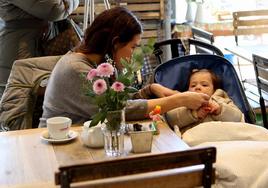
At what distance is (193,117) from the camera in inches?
86.4

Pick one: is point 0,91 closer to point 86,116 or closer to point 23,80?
point 23,80

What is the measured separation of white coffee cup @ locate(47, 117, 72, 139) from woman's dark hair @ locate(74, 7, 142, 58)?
1.44 ft

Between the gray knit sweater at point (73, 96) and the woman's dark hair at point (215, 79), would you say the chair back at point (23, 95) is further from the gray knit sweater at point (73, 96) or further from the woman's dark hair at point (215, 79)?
the woman's dark hair at point (215, 79)

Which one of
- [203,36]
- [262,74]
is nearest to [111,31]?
[262,74]

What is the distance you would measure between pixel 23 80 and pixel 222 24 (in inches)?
113

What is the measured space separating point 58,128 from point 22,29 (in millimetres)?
1302

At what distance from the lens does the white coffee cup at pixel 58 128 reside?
1.78 metres

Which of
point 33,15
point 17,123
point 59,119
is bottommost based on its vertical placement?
point 17,123

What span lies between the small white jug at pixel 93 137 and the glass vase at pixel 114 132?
0.06 meters

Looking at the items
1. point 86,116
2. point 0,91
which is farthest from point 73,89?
point 0,91

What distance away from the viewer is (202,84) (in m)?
2.42

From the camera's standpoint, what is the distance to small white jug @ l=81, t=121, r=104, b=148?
1697 millimetres

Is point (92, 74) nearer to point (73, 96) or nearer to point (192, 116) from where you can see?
point (73, 96)

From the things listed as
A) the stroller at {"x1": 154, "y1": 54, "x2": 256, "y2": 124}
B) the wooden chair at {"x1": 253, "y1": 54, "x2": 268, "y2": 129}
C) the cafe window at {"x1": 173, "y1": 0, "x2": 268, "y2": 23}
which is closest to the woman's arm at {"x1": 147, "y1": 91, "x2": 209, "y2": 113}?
the stroller at {"x1": 154, "y1": 54, "x2": 256, "y2": 124}
